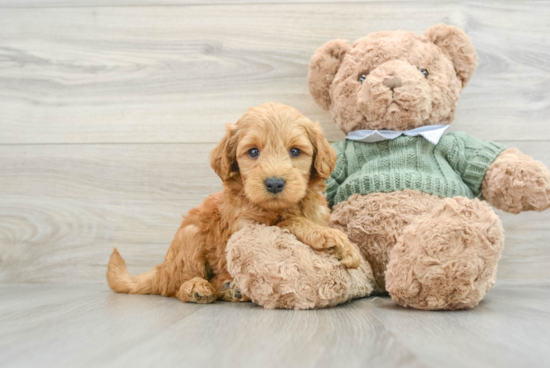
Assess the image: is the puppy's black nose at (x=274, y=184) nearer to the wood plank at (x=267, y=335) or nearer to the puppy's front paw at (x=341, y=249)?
the puppy's front paw at (x=341, y=249)

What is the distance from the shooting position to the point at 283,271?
915 mm

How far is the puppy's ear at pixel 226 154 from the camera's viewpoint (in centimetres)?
102

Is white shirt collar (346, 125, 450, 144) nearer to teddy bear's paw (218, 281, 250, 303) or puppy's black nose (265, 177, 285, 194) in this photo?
puppy's black nose (265, 177, 285, 194)

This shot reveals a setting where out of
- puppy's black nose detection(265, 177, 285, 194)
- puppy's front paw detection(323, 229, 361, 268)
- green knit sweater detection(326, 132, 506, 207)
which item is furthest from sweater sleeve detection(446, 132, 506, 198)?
puppy's black nose detection(265, 177, 285, 194)

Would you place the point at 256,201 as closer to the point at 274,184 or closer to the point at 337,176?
the point at 274,184

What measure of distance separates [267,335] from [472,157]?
0.73 metres

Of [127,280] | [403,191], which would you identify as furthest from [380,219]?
[127,280]

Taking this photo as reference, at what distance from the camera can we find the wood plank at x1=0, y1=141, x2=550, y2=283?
148cm

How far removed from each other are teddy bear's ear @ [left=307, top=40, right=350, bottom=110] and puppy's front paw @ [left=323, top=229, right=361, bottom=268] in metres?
0.49

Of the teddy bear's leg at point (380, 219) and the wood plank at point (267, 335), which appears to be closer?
the wood plank at point (267, 335)

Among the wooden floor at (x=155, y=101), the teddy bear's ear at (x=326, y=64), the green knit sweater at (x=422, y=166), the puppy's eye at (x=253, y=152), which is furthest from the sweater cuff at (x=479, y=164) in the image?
the puppy's eye at (x=253, y=152)

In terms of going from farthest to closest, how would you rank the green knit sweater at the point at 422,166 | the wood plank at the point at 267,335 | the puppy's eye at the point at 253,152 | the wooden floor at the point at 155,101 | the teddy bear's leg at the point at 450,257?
1. the wooden floor at the point at 155,101
2. the green knit sweater at the point at 422,166
3. the puppy's eye at the point at 253,152
4. the teddy bear's leg at the point at 450,257
5. the wood plank at the point at 267,335

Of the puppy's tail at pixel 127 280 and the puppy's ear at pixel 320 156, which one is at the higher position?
the puppy's ear at pixel 320 156

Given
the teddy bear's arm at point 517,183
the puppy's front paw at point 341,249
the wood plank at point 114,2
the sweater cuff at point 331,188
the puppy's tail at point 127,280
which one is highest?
the wood plank at point 114,2
